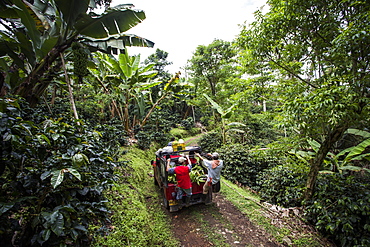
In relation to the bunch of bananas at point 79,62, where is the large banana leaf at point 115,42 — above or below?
above

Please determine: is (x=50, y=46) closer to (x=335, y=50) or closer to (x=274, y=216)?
(x=335, y=50)

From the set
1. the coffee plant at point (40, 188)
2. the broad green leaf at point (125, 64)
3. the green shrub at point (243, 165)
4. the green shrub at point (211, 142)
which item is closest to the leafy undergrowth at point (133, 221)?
the coffee plant at point (40, 188)

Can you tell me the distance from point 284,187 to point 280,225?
1.88 meters

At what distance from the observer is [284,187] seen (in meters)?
5.68

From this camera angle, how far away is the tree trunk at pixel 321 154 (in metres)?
4.03

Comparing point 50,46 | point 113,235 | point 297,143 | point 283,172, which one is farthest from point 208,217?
point 50,46

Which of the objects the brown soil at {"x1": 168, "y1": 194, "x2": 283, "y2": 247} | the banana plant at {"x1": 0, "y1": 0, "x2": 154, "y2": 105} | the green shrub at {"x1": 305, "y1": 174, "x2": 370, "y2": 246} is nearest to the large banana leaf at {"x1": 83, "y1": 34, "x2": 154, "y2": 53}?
the banana plant at {"x1": 0, "y1": 0, "x2": 154, "y2": 105}

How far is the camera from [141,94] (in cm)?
887

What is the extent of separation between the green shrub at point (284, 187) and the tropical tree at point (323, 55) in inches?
20.7

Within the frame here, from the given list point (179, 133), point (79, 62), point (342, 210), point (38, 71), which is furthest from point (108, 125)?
point (179, 133)

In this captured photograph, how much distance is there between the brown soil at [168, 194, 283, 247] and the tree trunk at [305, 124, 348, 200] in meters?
2.02

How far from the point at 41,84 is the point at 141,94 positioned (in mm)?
4964

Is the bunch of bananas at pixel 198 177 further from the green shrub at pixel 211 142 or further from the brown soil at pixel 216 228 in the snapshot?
the green shrub at pixel 211 142

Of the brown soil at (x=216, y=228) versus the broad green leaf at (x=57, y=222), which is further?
the brown soil at (x=216, y=228)
